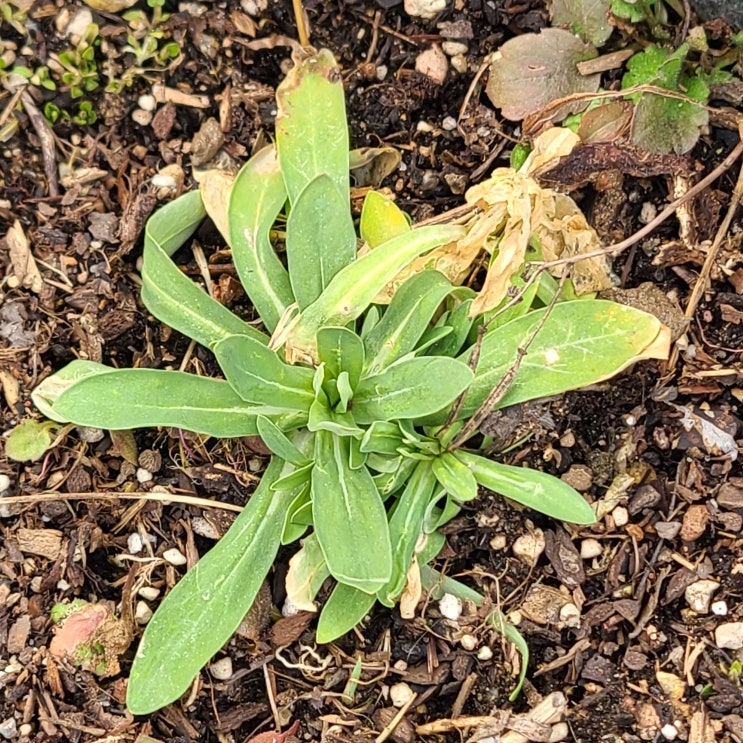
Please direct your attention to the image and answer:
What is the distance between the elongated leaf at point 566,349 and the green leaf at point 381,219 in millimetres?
299

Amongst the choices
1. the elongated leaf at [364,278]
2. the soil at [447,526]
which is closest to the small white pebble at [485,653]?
the soil at [447,526]

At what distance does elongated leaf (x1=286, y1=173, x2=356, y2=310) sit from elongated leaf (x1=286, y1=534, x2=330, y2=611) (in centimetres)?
51

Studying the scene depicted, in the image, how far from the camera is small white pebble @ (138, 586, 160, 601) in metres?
1.85

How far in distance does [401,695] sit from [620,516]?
61 cm

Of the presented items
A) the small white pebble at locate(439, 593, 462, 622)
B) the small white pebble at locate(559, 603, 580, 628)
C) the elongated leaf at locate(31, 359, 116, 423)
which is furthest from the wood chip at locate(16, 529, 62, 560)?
the small white pebble at locate(559, 603, 580, 628)

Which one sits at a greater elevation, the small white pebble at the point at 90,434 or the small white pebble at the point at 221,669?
the small white pebble at the point at 90,434

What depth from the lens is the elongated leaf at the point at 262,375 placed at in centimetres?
150

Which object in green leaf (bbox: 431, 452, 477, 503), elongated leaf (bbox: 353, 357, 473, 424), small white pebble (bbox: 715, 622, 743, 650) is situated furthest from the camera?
small white pebble (bbox: 715, 622, 743, 650)

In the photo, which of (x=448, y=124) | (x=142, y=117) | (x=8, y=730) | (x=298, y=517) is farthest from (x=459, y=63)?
(x=8, y=730)

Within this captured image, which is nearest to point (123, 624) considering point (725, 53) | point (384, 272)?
point (384, 272)

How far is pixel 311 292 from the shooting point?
5.71ft

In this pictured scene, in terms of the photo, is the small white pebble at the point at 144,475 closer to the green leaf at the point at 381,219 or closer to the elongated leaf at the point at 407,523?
the elongated leaf at the point at 407,523

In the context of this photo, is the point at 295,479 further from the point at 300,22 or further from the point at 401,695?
the point at 300,22

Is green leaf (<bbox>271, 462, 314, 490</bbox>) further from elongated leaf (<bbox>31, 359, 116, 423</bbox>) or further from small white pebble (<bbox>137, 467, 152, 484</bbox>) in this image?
elongated leaf (<bbox>31, 359, 116, 423</bbox>)
